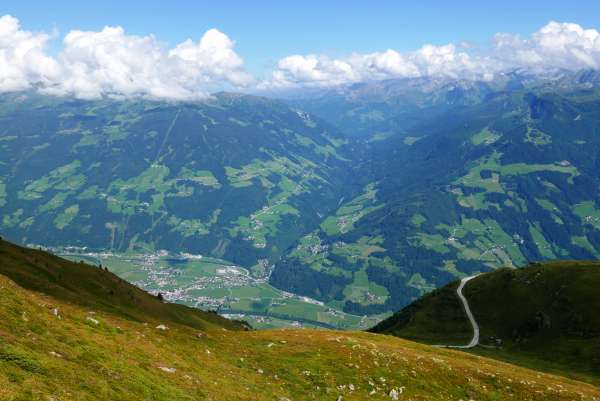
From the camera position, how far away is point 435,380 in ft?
174

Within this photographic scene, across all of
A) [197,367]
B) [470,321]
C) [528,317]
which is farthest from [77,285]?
[528,317]

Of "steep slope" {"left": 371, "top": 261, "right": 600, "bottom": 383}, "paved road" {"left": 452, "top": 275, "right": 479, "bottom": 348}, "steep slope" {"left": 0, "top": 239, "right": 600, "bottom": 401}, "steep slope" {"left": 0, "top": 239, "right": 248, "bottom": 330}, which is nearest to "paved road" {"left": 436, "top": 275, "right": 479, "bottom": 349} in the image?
"paved road" {"left": 452, "top": 275, "right": 479, "bottom": 348}

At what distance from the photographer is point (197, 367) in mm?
42531

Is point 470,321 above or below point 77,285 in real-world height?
below

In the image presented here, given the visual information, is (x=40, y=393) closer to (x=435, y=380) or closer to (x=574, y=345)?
(x=435, y=380)

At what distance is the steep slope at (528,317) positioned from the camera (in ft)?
402

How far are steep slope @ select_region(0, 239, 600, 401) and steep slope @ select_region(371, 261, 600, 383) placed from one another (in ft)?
218

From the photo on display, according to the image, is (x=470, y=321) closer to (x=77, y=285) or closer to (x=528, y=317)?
(x=528, y=317)

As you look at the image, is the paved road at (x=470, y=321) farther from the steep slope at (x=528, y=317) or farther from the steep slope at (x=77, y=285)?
the steep slope at (x=77, y=285)

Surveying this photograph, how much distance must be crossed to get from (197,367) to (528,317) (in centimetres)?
14259

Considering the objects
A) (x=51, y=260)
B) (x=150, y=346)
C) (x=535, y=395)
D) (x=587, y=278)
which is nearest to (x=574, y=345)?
(x=587, y=278)

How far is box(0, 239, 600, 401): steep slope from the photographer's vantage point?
94.9ft

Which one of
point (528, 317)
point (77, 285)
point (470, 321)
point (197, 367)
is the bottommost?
point (470, 321)

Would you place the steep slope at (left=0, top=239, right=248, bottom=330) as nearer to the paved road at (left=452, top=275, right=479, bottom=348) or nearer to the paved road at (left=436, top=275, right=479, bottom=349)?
the paved road at (left=436, top=275, right=479, bottom=349)
